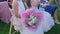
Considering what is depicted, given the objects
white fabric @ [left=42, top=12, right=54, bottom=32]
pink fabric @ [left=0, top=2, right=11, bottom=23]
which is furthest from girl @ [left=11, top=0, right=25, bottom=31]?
pink fabric @ [left=0, top=2, right=11, bottom=23]

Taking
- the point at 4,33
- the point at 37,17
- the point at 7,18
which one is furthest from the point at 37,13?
the point at 7,18

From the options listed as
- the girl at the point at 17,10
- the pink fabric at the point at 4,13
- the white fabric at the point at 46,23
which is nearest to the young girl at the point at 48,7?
the white fabric at the point at 46,23

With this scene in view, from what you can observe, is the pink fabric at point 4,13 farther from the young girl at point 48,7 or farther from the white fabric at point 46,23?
the white fabric at point 46,23

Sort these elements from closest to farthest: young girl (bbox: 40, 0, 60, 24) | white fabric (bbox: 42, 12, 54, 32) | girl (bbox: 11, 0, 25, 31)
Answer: girl (bbox: 11, 0, 25, 31) < white fabric (bbox: 42, 12, 54, 32) < young girl (bbox: 40, 0, 60, 24)

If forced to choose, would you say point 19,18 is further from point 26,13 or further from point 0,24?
point 0,24

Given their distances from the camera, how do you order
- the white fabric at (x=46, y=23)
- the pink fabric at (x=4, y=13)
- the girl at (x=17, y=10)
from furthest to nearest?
the pink fabric at (x=4, y=13), the white fabric at (x=46, y=23), the girl at (x=17, y=10)

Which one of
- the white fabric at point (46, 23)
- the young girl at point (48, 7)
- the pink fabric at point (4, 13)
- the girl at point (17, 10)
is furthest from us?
the pink fabric at point (4, 13)

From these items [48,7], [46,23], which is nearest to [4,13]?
[48,7]

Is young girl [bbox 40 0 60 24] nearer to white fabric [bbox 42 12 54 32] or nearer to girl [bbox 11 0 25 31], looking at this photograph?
white fabric [bbox 42 12 54 32]

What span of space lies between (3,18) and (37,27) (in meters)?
2.11

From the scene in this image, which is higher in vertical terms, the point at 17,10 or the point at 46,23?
the point at 17,10

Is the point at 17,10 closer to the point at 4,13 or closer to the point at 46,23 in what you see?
the point at 46,23

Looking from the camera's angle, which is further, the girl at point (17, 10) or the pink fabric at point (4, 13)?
the pink fabric at point (4, 13)

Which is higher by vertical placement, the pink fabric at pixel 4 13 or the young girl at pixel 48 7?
the young girl at pixel 48 7
